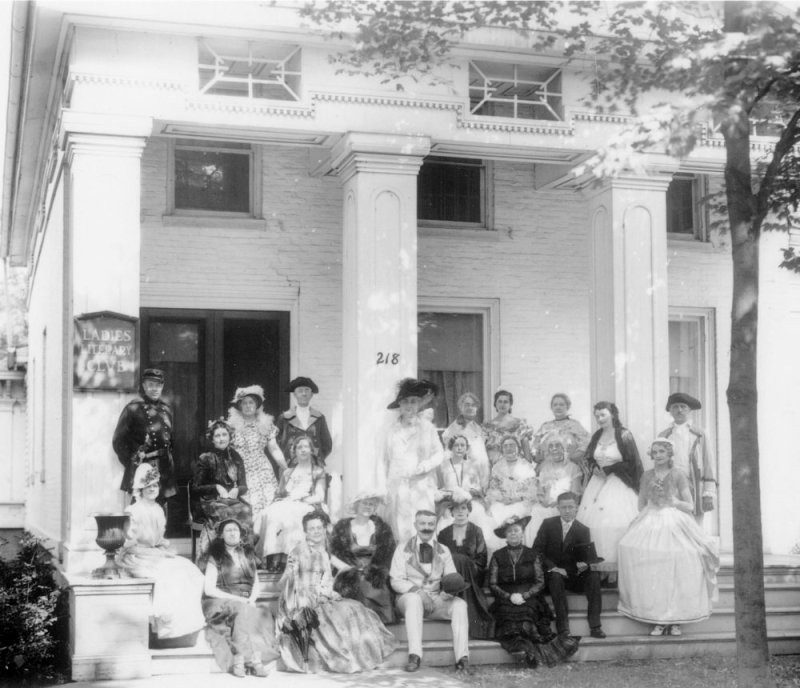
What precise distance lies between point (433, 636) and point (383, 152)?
4517mm

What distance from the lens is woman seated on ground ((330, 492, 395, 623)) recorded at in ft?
33.3

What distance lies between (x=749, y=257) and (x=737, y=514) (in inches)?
66.1

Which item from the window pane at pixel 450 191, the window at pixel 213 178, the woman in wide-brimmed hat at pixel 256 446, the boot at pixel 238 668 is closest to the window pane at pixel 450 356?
the window pane at pixel 450 191

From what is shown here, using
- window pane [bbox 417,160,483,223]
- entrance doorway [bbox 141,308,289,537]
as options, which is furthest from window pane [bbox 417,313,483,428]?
entrance doorway [bbox 141,308,289,537]

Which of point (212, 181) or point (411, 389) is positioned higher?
point (212, 181)

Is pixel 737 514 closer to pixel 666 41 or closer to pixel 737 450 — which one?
pixel 737 450

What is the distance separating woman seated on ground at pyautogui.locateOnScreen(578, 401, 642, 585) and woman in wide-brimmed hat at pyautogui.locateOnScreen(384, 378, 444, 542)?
151cm

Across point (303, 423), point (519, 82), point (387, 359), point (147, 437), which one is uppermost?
point (519, 82)

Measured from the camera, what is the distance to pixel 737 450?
7.73 meters

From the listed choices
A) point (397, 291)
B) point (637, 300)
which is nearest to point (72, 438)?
point (397, 291)

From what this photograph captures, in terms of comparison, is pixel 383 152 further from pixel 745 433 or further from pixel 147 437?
pixel 745 433

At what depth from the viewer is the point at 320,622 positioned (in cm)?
969

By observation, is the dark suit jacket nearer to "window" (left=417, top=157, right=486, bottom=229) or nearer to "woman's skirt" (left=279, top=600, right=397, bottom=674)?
"woman's skirt" (left=279, top=600, right=397, bottom=674)

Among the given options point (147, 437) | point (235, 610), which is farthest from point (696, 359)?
point (235, 610)
